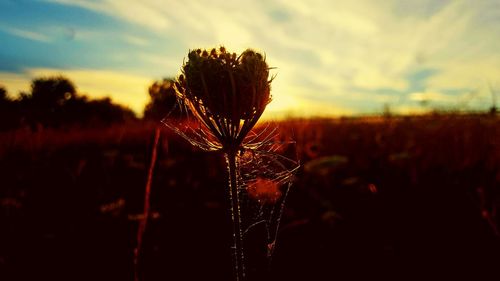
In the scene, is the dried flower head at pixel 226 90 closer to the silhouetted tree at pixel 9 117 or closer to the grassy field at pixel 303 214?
the grassy field at pixel 303 214

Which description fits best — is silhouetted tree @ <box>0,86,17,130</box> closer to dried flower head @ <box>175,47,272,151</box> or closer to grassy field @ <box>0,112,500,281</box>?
grassy field @ <box>0,112,500,281</box>

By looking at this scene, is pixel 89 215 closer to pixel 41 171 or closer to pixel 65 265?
pixel 65 265

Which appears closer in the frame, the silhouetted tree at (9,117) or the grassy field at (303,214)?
the grassy field at (303,214)

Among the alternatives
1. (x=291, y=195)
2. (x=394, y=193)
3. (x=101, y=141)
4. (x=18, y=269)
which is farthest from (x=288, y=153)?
(x=101, y=141)

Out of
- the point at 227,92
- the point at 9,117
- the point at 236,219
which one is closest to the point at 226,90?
the point at 227,92

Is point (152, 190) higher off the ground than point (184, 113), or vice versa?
point (184, 113)

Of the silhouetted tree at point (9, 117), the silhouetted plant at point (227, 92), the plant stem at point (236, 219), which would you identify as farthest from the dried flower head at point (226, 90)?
the silhouetted tree at point (9, 117)
